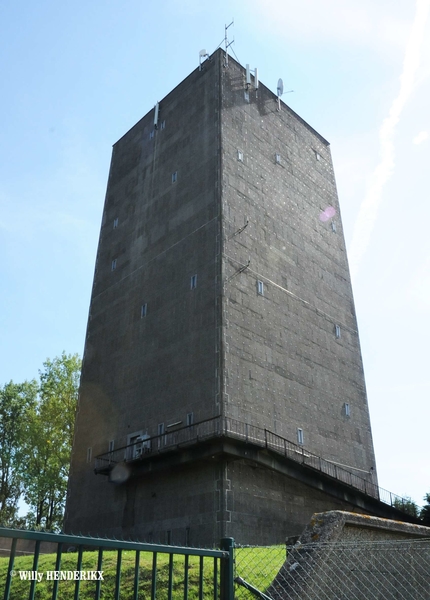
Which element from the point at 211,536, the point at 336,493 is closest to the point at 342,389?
the point at 336,493

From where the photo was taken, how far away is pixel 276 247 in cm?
2519

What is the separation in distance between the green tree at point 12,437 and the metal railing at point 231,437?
1847 cm

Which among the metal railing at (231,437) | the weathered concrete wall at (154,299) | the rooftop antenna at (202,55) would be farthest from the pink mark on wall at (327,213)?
the metal railing at (231,437)

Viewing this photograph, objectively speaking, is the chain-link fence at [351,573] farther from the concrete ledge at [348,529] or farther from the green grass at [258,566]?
the green grass at [258,566]

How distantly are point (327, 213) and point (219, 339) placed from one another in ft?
44.0

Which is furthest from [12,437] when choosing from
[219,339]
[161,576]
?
[161,576]

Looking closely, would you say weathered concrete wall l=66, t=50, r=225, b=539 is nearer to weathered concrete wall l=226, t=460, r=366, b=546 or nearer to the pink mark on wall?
weathered concrete wall l=226, t=460, r=366, b=546

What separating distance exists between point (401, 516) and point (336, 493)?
3553mm

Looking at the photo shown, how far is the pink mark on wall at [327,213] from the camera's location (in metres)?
30.0

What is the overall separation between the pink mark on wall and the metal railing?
13.3m

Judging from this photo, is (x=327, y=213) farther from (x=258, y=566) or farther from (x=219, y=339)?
(x=258, y=566)

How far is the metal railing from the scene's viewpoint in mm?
18766

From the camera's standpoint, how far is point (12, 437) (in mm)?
41344

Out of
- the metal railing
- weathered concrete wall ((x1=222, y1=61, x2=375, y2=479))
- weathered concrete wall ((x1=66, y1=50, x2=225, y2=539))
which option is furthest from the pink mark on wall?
the metal railing
